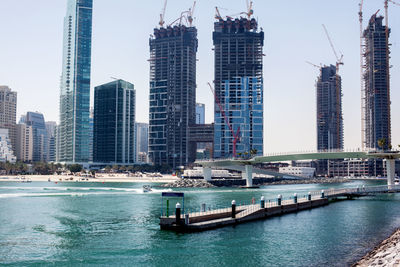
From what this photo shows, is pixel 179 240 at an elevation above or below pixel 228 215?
below

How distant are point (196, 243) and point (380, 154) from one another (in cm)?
11173

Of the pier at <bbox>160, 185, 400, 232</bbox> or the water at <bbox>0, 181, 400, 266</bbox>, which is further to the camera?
the pier at <bbox>160, 185, 400, 232</bbox>

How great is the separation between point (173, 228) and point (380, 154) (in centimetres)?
10680

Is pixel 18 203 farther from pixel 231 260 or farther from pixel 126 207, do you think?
pixel 231 260

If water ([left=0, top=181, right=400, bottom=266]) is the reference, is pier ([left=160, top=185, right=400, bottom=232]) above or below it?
above

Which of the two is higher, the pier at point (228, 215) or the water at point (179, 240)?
the pier at point (228, 215)

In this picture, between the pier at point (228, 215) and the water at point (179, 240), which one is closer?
the water at point (179, 240)

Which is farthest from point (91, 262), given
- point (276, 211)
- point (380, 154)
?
point (380, 154)

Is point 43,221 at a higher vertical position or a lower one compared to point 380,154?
lower

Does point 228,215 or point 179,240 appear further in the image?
point 228,215

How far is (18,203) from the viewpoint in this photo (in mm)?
115250

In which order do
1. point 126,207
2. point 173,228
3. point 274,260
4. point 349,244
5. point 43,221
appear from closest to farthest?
point 274,260 < point 349,244 < point 173,228 < point 43,221 < point 126,207

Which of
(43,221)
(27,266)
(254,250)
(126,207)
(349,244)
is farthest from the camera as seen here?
(126,207)

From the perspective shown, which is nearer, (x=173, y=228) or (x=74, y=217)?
(x=173, y=228)
